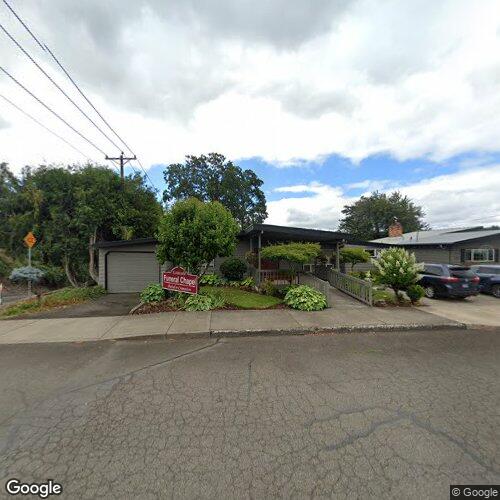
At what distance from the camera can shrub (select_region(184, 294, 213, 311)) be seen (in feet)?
26.2

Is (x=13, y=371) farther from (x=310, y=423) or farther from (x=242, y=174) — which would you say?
(x=242, y=174)

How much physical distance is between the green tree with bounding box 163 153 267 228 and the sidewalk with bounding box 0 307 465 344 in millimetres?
30075

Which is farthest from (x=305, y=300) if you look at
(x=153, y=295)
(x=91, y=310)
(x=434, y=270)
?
(x=91, y=310)

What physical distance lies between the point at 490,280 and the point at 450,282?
316 cm

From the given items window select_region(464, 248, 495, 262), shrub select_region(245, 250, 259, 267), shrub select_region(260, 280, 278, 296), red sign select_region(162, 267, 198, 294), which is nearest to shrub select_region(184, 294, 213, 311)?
red sign select_region(162, 267, 198, 294)

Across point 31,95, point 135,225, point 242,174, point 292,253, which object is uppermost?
point 242,174

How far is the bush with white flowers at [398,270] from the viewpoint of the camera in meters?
8.93

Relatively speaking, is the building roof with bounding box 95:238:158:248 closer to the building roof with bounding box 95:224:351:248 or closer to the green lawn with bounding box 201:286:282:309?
the building roof with bounding box 95:224:351:248

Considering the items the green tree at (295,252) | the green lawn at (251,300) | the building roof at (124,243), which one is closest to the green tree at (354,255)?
the green tree at (295,252)

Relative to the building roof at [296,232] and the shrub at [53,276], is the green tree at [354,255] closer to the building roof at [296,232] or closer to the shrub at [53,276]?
the building roof at [296,232]

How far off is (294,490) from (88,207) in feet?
47.7

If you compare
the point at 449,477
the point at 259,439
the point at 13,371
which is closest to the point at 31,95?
the point at 13,371

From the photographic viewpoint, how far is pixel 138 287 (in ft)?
43.3

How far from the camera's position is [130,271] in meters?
13.2
